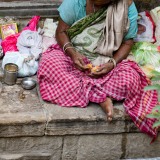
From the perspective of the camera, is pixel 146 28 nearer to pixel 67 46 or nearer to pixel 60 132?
pixel 67 46

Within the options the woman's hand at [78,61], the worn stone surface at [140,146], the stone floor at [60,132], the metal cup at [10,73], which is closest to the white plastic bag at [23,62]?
the metal cup at [10,73]

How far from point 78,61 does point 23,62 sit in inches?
24.3

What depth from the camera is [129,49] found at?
477 cm

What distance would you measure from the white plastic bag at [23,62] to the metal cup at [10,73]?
64 mm

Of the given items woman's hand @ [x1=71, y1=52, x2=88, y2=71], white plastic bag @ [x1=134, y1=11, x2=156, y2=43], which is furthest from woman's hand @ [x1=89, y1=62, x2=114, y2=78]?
white plastic bag @ [x1=134, y1=11, x2=156, y2=43]

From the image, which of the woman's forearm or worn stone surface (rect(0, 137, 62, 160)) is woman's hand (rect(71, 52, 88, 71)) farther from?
worn stone surface (rect(0, 137, 62, 160))

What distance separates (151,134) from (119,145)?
34 cm

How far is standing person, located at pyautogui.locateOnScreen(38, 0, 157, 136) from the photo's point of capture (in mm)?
4293

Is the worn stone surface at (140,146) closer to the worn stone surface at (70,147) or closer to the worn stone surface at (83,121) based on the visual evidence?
the worn stone surface at (83,121)

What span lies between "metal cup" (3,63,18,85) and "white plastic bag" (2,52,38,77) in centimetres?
6

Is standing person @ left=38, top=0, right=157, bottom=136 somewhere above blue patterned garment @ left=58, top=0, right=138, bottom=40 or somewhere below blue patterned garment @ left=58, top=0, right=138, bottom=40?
below

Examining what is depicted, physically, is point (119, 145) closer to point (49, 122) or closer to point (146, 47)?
point (49, 122)

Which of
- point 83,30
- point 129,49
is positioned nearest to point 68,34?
point 83,30

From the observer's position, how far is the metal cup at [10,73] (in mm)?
4469
